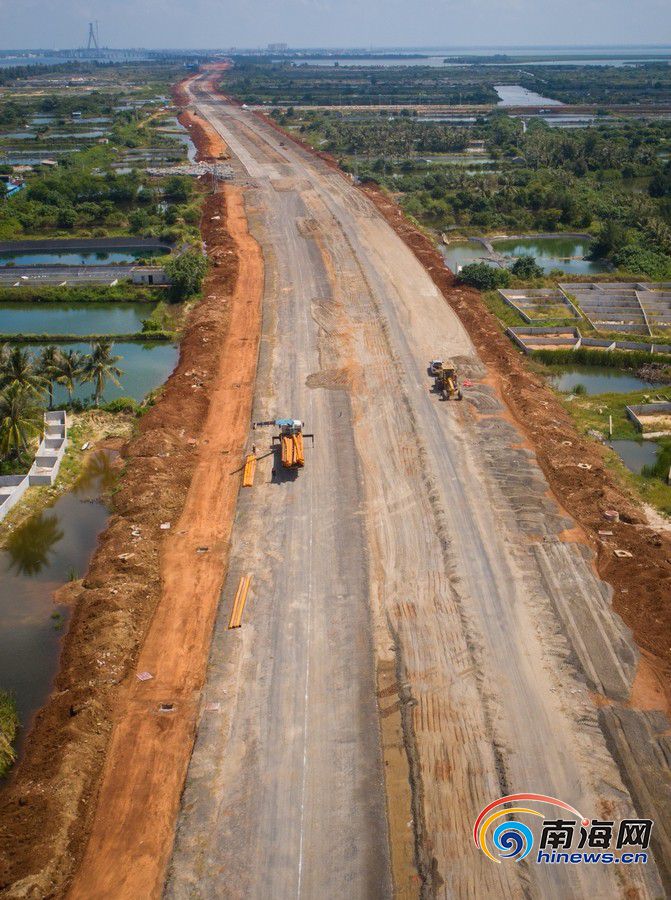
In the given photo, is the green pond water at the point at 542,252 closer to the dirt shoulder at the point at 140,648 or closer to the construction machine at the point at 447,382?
the construction machine at the point at 447,382

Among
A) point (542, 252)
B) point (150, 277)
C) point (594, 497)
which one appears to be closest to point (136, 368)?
point (150, 277)

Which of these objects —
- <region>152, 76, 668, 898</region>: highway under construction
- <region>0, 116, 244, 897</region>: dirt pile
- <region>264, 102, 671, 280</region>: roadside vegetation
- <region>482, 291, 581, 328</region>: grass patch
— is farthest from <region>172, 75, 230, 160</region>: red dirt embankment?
<region>152, 76, 668, 898</region>: highway under construction

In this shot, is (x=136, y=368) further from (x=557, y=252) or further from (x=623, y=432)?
(x=557, y=252)

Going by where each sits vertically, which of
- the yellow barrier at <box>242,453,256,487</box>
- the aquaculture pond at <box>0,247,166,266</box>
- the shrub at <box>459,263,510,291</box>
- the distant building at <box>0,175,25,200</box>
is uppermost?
the distant building at <box>0,175,25,200</box>

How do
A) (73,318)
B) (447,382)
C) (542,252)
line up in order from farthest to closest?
(542,252) → (73,318) → (447,382)

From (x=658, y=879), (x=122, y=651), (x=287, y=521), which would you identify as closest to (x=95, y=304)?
(x=287, y=521)

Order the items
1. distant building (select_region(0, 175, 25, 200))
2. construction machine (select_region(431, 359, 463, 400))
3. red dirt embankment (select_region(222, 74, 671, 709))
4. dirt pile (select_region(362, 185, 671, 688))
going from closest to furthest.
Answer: red dirt embankment (select_region(222, 74, 671, 709))
dirt pile (select_region(362, 185, 671, 688))
construction machine (select_region(431, 359, 463, 400))
distant building (select_region(0, 175, 25, 200))

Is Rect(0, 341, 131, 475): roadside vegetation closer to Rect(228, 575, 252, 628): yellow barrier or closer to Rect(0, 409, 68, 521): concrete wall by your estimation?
Rect(0, 409, 68, 521): concrete wall

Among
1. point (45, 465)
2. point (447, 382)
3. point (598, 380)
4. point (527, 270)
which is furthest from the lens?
point (527, 270)
